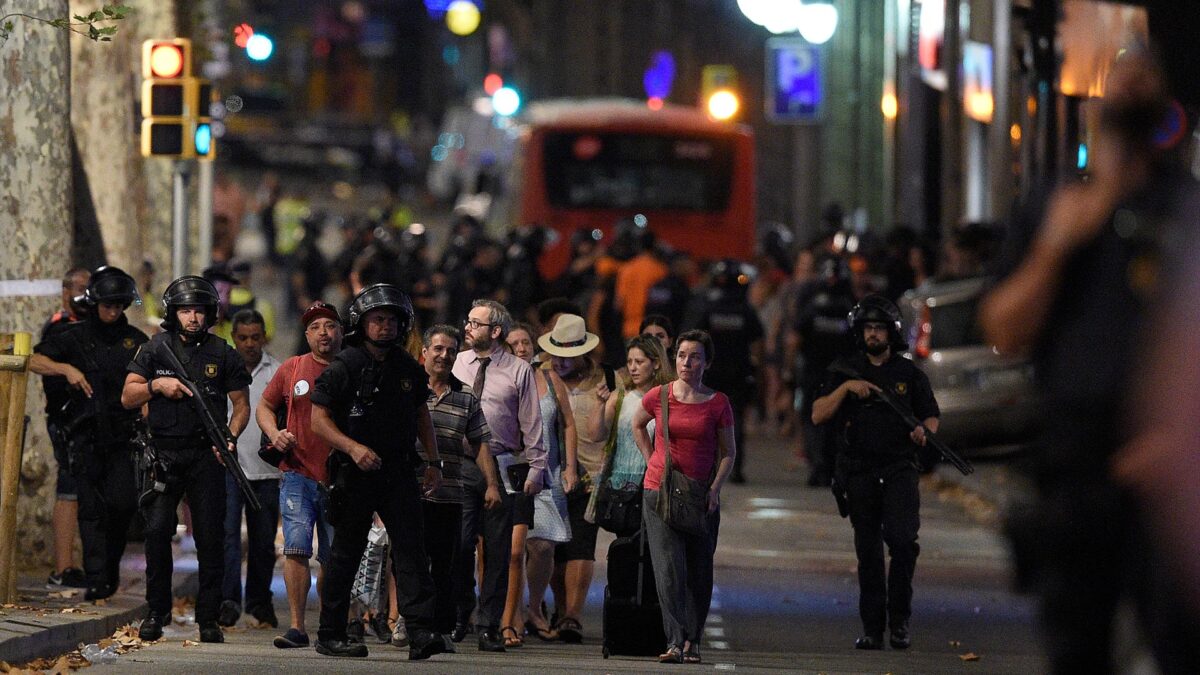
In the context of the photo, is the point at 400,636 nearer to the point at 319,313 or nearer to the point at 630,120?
the point at 319,313

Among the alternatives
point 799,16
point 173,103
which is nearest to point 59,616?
point 173,103

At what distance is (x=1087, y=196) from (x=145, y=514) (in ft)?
20.3

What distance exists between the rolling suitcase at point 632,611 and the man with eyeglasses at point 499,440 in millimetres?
575

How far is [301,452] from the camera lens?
426 inches

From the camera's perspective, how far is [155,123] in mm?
16422

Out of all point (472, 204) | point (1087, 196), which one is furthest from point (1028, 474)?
point (472, 204)

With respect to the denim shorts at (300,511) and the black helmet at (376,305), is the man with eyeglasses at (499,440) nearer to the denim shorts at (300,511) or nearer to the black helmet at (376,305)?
the denim shorts at (300,511)

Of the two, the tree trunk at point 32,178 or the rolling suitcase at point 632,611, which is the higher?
the tree trunk at point 32,178

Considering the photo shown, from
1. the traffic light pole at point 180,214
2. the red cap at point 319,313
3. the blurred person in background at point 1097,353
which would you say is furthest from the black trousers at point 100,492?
the blurred person in background at point 1097,353

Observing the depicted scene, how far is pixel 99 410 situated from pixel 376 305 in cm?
276

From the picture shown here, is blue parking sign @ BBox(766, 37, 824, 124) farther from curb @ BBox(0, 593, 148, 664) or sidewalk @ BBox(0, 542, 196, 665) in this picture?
curb @ BBox(0, 593, 148, 664)

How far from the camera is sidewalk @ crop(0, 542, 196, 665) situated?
Result: 1020 cm

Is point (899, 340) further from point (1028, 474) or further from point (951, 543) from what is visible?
point (1028, 474)

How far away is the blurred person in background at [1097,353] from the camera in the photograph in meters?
5.61
